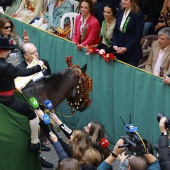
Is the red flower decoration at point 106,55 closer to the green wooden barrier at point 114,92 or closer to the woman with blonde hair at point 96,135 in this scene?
the green wooden barrier at point 114,92

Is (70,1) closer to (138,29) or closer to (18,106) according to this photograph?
(138,29)

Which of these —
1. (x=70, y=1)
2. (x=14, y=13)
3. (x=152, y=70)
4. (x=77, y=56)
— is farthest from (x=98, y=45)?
(x=14, y=13)

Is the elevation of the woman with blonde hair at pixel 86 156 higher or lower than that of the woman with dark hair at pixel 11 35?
lower

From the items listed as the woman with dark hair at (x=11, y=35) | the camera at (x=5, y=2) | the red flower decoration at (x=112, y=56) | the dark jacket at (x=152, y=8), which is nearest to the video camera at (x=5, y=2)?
the camera at (x=5, y=2)

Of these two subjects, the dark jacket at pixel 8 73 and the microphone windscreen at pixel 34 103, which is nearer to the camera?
the dark jacket at pixel 8 73

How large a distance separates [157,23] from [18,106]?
5.17m

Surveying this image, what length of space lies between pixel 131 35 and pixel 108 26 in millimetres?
769

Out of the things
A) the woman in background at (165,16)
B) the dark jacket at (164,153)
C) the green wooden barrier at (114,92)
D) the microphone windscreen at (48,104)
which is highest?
the woman in background at (165,16)

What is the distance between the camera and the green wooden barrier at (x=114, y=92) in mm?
8641

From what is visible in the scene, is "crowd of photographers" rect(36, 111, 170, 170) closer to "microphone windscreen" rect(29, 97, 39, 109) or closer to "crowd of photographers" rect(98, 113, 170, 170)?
"crowd of photographers" rect(98, 113, 170, 170)

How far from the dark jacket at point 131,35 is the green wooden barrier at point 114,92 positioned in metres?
0.57

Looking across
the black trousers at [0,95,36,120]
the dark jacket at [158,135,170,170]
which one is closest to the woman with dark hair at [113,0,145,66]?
the black trousers at [0,95,36,120]

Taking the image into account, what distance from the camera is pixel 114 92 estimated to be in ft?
31.0

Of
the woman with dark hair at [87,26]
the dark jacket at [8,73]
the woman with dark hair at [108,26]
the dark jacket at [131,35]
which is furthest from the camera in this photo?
the woman with dark hair at [87,26]
